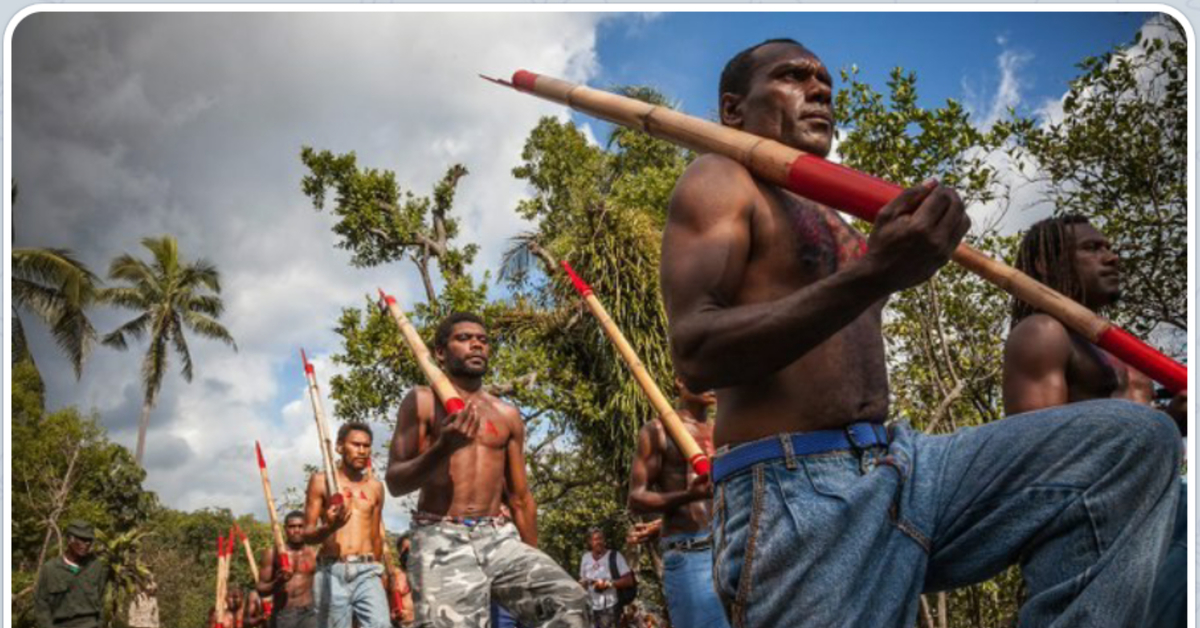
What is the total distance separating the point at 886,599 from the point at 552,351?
46.1 ft

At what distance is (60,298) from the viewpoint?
22281 millimetres

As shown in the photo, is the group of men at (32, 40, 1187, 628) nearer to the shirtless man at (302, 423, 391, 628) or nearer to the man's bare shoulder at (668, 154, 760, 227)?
the man's bare shoulder at (668, 154, 760, 227)

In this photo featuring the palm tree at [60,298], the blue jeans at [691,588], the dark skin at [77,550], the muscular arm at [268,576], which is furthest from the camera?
the palm tree at [60,298]

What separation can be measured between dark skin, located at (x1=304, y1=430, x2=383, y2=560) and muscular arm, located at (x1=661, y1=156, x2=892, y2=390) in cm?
670

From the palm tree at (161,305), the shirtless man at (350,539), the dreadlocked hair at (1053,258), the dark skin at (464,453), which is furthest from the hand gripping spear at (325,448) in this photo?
the palm tree at (161,305)

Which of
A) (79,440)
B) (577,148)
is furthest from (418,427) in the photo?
(79,440)

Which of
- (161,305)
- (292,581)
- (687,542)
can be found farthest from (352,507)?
(161,305)

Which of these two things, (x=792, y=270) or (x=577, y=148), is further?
(x=577, y=148)

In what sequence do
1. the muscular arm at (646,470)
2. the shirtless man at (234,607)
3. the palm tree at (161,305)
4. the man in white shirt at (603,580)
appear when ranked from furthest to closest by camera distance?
the palm tree at (161,305)
the shirtless man at (234,607)
the man in white shirt at (603,580)
the muscular arm at (646,470)

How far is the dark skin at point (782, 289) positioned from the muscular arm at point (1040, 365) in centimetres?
132

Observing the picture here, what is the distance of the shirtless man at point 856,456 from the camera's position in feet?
6.11

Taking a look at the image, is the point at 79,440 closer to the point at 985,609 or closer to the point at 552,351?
the point at 552,351

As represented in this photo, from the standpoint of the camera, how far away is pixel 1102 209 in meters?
8.19

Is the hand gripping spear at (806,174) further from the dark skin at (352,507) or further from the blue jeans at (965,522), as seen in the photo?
the dark skin at (352,507)
